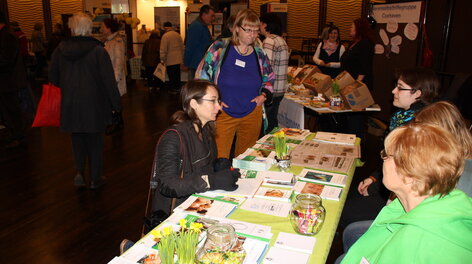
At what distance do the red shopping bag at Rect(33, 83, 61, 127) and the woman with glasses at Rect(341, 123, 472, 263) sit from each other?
3163 mm

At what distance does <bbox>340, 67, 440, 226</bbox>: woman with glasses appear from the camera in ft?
7.96

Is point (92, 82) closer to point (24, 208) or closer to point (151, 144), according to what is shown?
point (24, 208)

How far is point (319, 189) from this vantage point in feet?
6.51

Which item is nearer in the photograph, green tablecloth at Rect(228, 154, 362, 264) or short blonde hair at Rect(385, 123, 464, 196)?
short blonde hair at Rect(385, 123, 464, 196)

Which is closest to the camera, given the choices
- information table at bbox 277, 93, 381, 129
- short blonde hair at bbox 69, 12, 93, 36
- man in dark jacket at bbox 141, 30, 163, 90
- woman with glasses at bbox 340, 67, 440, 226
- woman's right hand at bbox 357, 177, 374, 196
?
woman with glasses at bbox 340, 67, 440, 226

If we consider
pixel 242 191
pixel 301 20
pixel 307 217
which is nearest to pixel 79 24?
pixel 242 191

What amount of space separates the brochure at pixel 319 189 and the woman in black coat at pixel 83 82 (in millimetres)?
2174

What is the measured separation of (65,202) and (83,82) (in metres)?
1.08

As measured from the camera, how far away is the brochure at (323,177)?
2061mm

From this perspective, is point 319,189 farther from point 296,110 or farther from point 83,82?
point 296,110

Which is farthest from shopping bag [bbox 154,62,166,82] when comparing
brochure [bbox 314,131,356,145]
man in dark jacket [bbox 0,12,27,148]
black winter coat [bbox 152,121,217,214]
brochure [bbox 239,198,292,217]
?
brochure [bbox 239,198,292,217]

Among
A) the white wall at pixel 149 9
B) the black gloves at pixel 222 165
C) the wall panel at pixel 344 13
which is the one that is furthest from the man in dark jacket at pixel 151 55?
the black gloves at pixel 222 165

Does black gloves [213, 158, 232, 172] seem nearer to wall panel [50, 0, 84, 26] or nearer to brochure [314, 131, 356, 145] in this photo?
brochure [314, 131, 356, 145]

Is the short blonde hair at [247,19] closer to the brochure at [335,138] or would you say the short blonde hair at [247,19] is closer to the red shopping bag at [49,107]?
the brochure at [335,138]
